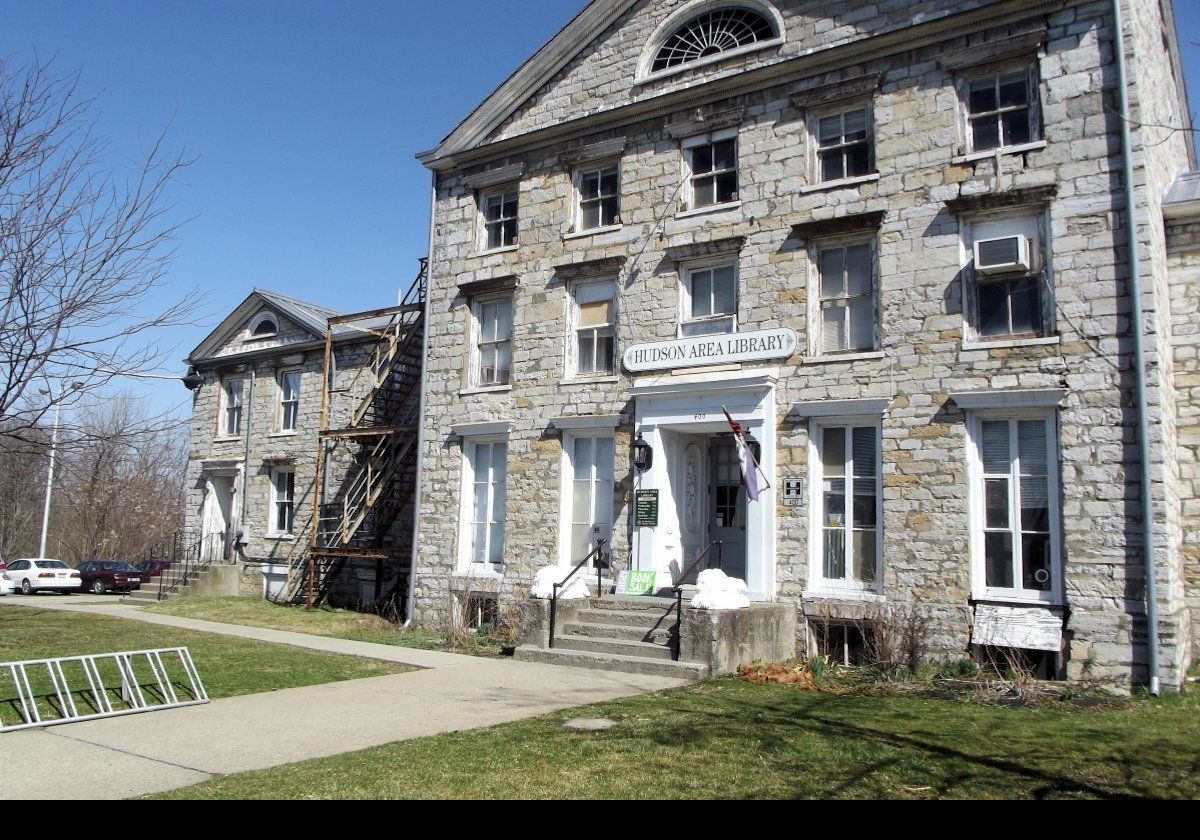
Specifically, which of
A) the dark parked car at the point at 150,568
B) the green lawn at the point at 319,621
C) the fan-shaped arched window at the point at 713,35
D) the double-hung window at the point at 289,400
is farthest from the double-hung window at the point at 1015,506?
the dark parked car at the point at 150,568

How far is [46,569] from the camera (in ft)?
97.5

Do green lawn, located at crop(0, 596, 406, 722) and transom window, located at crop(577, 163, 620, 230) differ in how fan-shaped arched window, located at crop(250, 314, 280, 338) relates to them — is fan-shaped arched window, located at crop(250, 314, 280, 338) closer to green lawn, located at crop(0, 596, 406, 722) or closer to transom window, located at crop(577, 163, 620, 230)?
green lawn, located at crop(0, 596, 406, 722)

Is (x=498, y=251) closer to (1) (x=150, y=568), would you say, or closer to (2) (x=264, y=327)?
(2) (x=264, y=327)

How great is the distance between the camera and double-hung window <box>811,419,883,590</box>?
43.1 ft

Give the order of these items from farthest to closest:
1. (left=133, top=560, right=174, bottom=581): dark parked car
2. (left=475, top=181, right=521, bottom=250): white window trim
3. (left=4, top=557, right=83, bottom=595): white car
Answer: (left=133, top=560, right=174, bottom=581): dark parked car → (left=4, top=557, right=83, bottom=595): white car → (left=475, top=181, right=521, bottom=250): white window trim

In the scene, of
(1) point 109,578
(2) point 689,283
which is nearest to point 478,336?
(2) point 689,283

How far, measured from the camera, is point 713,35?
15.8 meters

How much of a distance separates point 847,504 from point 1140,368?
13.3 ft

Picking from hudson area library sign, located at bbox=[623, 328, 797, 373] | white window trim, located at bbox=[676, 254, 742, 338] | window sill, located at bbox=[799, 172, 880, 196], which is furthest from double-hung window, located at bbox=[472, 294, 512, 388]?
window sill, located at bbox=[799, 172, 880, 196]

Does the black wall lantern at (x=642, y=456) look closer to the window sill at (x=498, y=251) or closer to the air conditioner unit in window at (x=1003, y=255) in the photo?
the window sill at (x=498, y=251)

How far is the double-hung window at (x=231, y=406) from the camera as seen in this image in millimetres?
26078

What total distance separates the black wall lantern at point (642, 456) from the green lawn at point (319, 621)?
11.8 ft

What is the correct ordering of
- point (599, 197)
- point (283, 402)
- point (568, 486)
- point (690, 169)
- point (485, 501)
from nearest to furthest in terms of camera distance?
point (690, 169) → point (568, 486) → point (599, 197) → point (485, 501) → point (283, 402)

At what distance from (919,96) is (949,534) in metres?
6.23
